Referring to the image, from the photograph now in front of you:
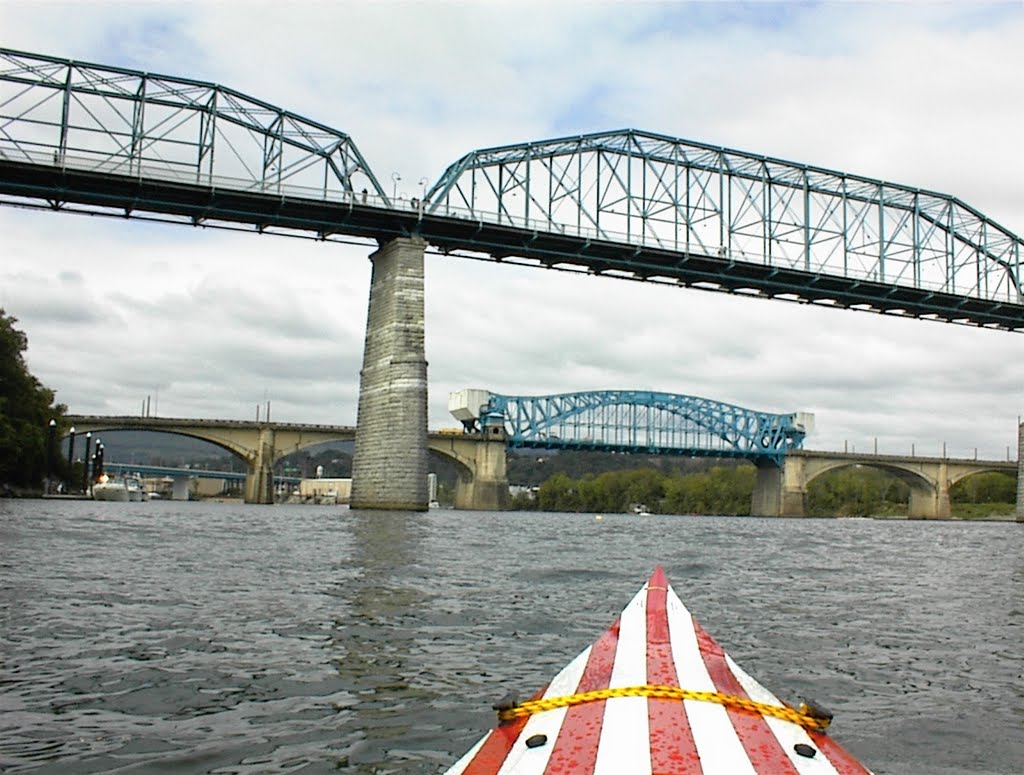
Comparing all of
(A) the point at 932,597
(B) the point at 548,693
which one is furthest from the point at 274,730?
(A) the point at 932,597

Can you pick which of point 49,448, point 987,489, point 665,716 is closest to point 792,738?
point 665,716

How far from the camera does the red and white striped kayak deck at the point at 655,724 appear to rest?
3.87 m

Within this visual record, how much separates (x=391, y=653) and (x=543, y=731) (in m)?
6.06

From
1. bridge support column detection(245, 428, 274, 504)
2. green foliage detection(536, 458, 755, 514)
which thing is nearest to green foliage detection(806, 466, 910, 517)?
green foliage detection(536, 458, 755, 514)

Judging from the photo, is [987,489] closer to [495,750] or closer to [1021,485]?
[1021,485]

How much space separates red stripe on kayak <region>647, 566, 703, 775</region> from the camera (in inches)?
148

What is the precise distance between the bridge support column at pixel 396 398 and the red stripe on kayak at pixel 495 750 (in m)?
55.6

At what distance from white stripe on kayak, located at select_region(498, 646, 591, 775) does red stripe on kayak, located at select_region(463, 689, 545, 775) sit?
0.04 meters

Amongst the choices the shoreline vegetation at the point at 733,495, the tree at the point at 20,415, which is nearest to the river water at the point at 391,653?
the tree at the point at 20,415

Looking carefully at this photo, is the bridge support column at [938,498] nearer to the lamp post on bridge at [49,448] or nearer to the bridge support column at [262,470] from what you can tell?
the bridge support column at [262,470]

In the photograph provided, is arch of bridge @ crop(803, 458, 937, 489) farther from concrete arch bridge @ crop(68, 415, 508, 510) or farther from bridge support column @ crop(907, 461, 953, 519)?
concrete arch bridge @ crop(68, 415, 508, 510)

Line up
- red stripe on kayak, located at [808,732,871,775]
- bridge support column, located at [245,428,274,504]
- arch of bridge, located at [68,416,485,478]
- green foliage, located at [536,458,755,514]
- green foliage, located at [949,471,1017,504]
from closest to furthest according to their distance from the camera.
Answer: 1. red stripe on kayak, located at [808,732,871,775]
2. arch of bridge, located at [68,416,485,478]
3. bridge support column, located at [245,428,274,504]
4. green foliage, located at [949,471,1017,504]
5. green foliage, located at [536,458,755,514]

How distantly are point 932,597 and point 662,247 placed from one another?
6022 centimetres

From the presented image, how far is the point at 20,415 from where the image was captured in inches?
2867
